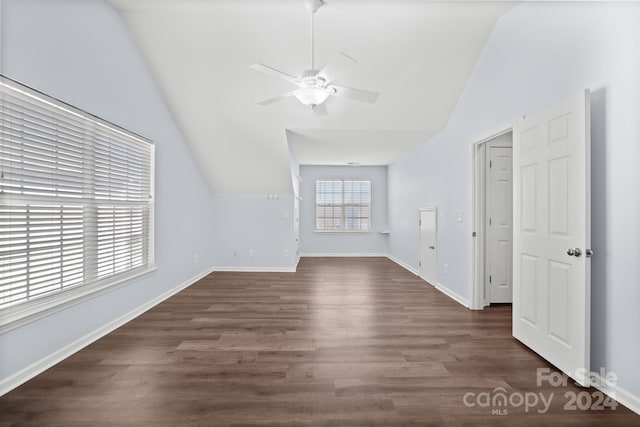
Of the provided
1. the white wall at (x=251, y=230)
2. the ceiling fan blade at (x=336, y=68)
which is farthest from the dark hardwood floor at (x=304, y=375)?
the ceiling fan blade at (x=336, y=68)

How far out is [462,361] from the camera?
7.53 feet

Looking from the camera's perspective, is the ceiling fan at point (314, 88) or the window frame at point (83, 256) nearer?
the window frame at point (83, 256)

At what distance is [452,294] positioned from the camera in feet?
13.2

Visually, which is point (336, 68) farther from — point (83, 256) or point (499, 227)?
point (83, 256)

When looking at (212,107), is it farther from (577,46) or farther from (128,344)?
(577,46)

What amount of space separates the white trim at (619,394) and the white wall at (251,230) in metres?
4.62

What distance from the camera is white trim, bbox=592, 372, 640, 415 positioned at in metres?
1.73

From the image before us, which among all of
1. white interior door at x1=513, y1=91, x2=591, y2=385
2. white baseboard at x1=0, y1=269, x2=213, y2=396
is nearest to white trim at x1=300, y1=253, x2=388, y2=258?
white baseboard at x1=0, y1=269, x2=213, y2=396

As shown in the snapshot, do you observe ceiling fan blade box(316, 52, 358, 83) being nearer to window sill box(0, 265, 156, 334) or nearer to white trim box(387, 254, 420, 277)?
window sill box(0, 265, 156, 334)

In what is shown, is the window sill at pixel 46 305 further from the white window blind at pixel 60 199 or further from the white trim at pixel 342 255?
the white trim at pixel 342 255

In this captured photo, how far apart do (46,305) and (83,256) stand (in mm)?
503

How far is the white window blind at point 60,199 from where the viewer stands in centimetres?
193

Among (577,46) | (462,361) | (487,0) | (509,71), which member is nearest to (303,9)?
(487,0)

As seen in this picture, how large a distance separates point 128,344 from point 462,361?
283 cm
